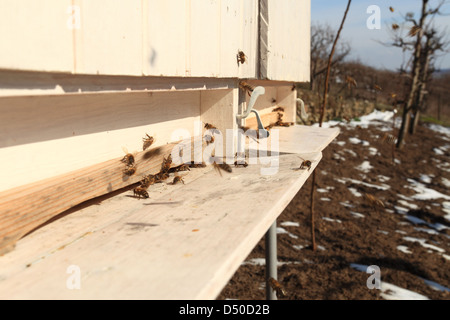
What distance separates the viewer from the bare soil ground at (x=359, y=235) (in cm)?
432

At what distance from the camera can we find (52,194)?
4.32 ft

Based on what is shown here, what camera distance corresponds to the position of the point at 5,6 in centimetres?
97

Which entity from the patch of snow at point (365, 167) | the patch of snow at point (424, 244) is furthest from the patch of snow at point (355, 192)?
the patch of snow at point (424, 244)

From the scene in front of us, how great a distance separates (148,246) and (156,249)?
36 millimetres

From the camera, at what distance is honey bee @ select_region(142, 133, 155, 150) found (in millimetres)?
1909

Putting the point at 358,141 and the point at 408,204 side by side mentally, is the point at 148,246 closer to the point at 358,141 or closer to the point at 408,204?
the point at 408,204

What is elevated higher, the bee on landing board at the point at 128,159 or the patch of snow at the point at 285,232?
the bee on landing board at the point at 128,159

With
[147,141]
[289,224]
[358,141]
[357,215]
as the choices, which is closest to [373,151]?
[358,141]

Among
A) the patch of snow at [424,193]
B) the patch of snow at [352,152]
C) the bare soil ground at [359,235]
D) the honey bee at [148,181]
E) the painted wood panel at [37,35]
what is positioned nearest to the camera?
the painted wood panel at [37,35]

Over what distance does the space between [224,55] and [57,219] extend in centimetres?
119

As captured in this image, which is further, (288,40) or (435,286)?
(435,286)

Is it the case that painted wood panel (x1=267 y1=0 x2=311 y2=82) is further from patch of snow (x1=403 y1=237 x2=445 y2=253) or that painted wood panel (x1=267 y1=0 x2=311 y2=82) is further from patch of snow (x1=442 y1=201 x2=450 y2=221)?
patch of snow (x1=442 y1=201 x2=450 y2=221)

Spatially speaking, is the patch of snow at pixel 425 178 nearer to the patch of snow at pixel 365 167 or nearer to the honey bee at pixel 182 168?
the patch of snow at pixel 365 167

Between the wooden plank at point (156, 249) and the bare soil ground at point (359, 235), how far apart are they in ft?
9.25
